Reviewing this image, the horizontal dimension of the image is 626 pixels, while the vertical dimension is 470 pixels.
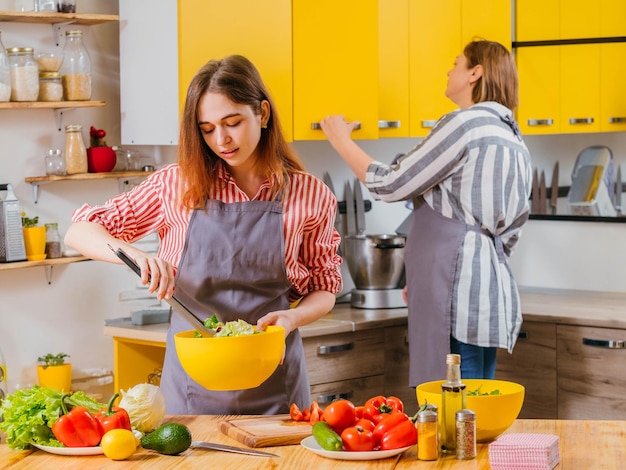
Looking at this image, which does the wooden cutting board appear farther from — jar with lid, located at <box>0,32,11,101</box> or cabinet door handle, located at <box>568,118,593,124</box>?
cabinet door handle, located at <box>568,118,593,124</box>

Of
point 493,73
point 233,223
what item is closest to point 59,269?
point 233,223

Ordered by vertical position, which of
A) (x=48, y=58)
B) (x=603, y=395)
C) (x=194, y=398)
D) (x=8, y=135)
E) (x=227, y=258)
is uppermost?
(x=48, y=58)

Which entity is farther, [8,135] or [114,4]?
[114,4]

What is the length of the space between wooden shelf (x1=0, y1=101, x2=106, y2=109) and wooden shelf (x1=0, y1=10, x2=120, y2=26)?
0.27m

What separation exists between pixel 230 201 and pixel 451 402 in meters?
0.79

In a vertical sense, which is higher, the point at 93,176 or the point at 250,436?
the point at 93,176

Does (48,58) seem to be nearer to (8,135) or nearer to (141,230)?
(8,135)

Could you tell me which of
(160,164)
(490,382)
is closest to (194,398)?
(490,382)

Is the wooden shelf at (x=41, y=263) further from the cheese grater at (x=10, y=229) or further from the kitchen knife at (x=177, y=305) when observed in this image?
the kitchen knife at (x=177, y=305)

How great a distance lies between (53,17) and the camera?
10.7ft

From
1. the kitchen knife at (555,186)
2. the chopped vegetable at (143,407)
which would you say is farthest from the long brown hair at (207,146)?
the kitchen knife at (555,186)

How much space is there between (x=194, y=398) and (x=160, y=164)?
1.53m

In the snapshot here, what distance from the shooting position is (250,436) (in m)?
1.94

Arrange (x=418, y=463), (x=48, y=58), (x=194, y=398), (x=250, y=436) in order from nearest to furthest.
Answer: (x=418, y=463)
(x=250, y=436)
(x=194, y=398)
(x=48, y=58)
